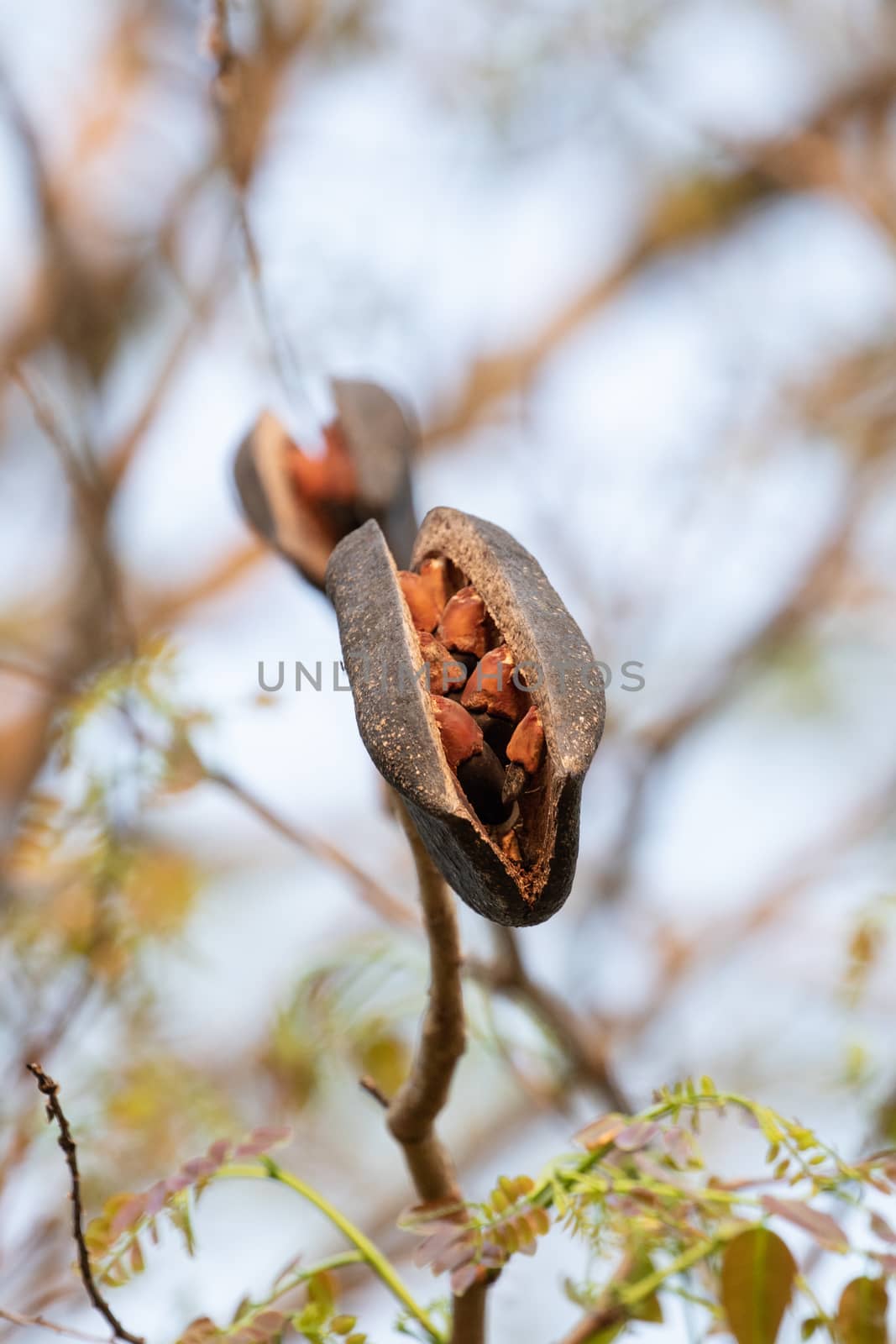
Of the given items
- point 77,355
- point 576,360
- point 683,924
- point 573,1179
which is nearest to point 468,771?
point 573,1179

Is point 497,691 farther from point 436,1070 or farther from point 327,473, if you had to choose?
point 327,473

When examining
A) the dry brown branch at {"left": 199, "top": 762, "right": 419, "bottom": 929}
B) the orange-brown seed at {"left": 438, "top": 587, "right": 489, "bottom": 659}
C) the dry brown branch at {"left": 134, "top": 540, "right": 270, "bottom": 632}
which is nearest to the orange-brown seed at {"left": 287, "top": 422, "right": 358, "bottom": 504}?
the dry brown branch at {"left": 199, "top": 762, "right": 419, "bottom": 929}

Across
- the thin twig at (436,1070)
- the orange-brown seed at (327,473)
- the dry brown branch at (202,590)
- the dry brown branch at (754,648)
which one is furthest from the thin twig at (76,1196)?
the dry brown branch at (202,590)

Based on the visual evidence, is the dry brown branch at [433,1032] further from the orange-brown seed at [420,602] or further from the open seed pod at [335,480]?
the open seed pod at [335,480]

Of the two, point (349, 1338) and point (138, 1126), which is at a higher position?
point (138, 1126)

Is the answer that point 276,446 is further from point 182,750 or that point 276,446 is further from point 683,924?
point 683,924
